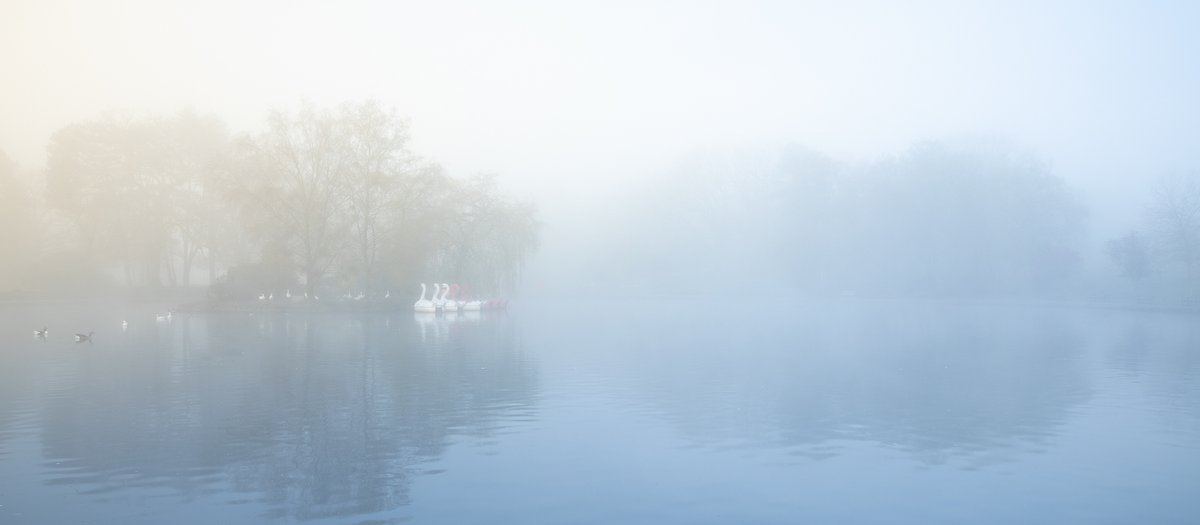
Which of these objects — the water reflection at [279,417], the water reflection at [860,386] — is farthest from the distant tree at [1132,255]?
the water reflection at [279,417]

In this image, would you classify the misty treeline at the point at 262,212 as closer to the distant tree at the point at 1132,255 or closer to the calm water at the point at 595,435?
the calm water at the point at 595,435

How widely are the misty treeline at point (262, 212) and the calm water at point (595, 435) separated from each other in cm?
2077

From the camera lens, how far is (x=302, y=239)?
4525 cm

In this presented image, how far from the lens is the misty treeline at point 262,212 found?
44.5m

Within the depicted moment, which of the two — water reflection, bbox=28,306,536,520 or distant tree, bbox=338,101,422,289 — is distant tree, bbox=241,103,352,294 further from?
water reflection, bbox=28,306,536,520

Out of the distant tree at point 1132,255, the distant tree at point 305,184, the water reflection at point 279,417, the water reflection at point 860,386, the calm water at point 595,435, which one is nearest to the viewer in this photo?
the calm water at point 595,435

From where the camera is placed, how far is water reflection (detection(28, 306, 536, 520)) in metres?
9.18

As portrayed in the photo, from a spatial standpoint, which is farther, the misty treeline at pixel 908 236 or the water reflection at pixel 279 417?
the misty treeline at pixel 908 236

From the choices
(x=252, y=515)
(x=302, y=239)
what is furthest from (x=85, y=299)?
(x=252, y=515)

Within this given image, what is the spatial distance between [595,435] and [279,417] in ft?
15.5

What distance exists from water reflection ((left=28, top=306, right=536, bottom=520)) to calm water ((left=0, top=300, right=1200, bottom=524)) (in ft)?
0.17

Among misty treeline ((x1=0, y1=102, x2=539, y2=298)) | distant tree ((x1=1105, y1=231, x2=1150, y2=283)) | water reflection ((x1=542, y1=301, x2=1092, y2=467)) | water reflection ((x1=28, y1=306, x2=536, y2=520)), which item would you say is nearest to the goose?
misty treeline ((x1=0, y1=102, x2=539, y2=298))

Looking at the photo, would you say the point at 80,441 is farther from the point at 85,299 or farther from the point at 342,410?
the point at 85,299

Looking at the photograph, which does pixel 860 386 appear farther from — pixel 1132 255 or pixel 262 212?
pixel 1132 255
